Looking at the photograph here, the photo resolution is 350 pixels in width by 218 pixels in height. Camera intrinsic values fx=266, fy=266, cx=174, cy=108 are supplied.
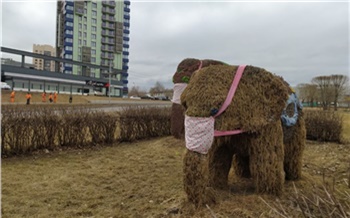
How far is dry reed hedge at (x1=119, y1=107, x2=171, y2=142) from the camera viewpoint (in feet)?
29.0

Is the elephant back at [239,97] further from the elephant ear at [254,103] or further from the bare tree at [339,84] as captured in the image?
the bare tree at [339,84]

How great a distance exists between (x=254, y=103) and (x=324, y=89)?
34.5 metres

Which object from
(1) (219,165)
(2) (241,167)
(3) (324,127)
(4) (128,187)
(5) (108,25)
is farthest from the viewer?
(5) (108,25)

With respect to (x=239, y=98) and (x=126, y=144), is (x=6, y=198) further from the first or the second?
(x=126, y=144)

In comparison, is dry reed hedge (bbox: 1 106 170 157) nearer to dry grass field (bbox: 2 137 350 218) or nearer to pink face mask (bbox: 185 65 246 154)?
dry grass field (bbox: 2 137 350 218)

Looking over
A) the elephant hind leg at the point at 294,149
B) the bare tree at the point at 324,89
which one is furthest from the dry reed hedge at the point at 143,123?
the bare tree at the point at 324,89

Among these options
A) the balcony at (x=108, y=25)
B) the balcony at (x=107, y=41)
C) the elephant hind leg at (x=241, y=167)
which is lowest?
the elephant hind leg at (x=241, y=167)

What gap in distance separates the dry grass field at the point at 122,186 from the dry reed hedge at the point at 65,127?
303 millimetres

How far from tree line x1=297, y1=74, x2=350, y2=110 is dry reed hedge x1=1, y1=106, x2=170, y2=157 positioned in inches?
1067

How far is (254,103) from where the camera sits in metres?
3.18

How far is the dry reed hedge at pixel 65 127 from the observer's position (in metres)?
6.26

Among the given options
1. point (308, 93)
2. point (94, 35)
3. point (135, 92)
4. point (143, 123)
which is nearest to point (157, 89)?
point (135, 92)

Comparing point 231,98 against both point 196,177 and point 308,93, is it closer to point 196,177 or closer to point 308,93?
point 196,177

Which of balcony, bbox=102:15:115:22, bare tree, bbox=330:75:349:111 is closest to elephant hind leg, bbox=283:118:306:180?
bare tree, bbox=330:75:349:111
